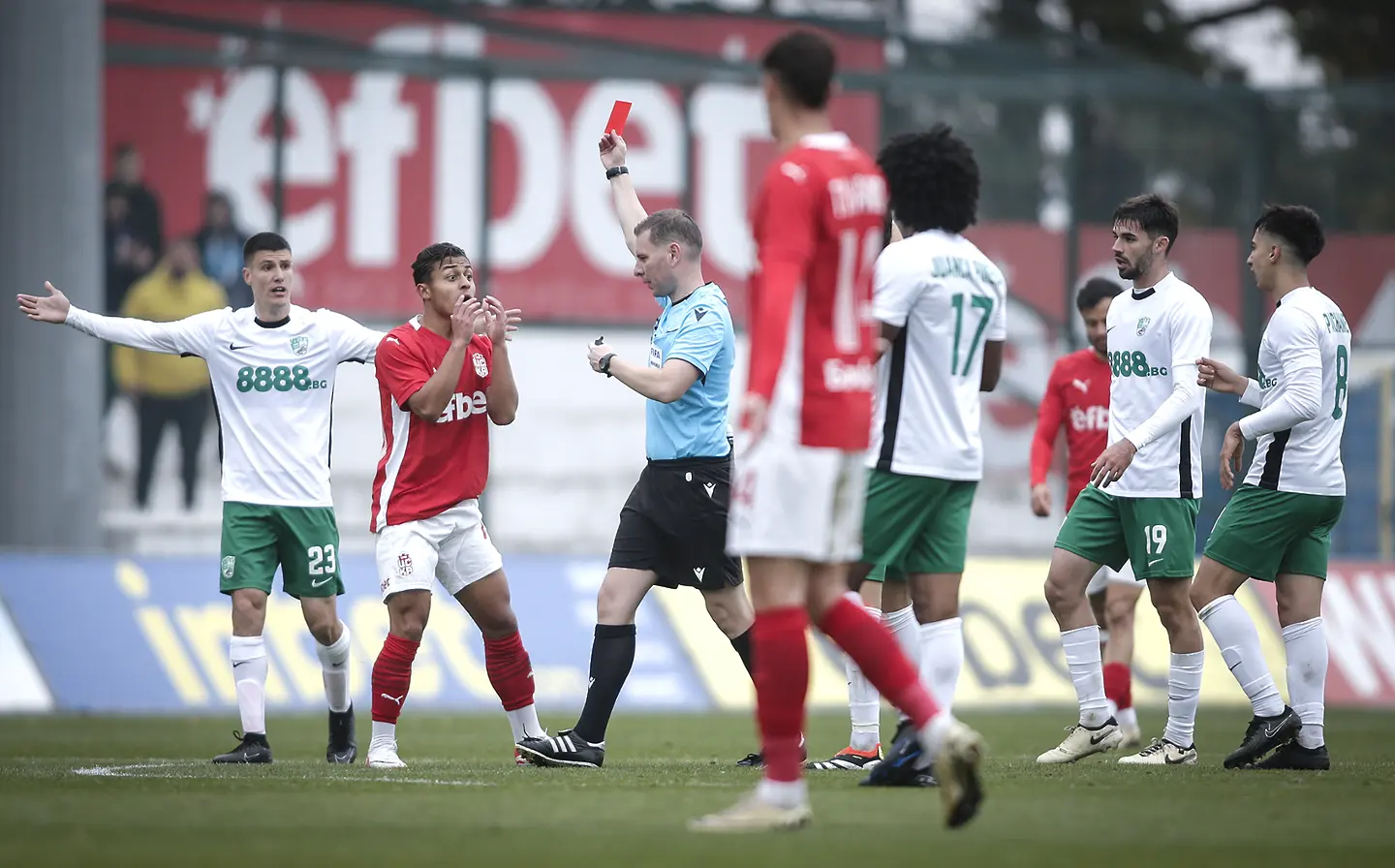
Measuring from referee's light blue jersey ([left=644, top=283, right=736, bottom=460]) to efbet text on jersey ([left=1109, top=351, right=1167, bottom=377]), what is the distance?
184 centimetres

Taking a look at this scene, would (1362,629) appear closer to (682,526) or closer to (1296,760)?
(1296,760)

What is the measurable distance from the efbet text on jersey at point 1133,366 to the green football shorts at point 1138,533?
22.1 inches

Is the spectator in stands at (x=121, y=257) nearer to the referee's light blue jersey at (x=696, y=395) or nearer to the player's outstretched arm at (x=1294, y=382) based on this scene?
the referee's light blue jersey at (x=696, y=395)

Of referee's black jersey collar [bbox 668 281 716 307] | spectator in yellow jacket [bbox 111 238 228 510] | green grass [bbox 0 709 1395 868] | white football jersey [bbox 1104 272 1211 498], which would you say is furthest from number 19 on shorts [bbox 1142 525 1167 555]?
spectator in yellow jacket [bbox 111 238 228 510]

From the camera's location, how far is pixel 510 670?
8570 millimetres

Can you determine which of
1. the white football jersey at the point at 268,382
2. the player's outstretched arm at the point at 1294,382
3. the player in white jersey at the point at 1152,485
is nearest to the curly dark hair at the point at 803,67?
the player in white jersey at the point at 1152,485

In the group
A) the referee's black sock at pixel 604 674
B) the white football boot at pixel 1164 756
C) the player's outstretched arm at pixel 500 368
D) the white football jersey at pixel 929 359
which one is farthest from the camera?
the white football boot at pixel 1164 756

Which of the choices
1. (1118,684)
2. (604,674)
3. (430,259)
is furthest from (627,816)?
(1118,684)

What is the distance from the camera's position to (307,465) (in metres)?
9.07

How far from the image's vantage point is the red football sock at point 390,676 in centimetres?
823

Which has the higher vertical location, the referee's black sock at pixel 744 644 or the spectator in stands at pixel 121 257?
the spectator in stands at pixel 121 257

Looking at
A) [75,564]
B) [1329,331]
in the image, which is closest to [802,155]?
[1329,331]

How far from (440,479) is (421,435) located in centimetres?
22

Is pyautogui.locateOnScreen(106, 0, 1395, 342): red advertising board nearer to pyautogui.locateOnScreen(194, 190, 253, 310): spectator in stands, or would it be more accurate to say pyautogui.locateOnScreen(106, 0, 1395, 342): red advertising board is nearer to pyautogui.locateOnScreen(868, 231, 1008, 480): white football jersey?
pyautogui.locateOnScreen(194, 190, 253, 310): spectator in stands
